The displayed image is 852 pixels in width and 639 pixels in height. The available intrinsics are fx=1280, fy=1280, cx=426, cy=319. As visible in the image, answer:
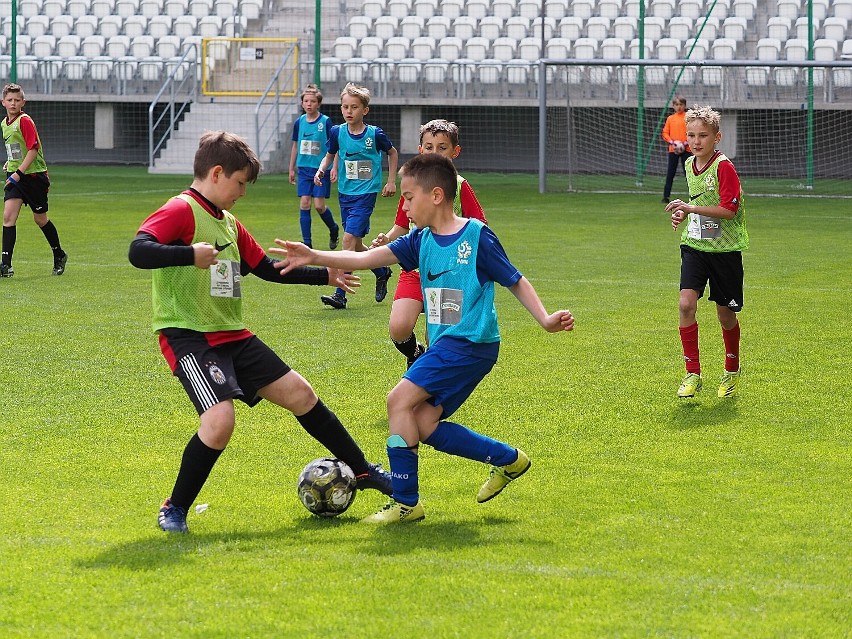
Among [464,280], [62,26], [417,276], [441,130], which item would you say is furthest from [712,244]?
[62,26]

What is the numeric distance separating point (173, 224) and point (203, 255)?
34cm

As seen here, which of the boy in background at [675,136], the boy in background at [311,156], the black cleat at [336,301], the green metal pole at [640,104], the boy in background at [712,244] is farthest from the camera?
the green metal pole at [640,104]

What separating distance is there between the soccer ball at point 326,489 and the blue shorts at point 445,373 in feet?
1.49

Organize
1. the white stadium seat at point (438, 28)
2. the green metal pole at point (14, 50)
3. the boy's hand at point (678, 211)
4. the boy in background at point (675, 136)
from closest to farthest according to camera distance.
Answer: the boy's hand at point (678, 211) → the boy in background at point (675, 136) → the green metal pole at point (14, 50) → the white stadium seat at point (438, 28)

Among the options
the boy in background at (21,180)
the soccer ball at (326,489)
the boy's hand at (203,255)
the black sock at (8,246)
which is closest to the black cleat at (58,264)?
the boy in background at (21,180)

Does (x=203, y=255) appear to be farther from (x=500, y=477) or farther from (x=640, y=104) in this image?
(x=640, y=104)

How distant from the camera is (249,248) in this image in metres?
4.93

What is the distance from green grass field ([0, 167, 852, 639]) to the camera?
3.74 meters

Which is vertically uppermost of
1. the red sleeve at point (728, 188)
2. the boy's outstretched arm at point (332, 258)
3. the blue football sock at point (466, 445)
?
the red sleeve at point (728, 188)

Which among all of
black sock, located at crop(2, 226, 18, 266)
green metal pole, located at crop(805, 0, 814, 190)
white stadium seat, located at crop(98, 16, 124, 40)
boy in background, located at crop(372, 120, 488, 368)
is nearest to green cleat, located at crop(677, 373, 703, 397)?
boy in background, located at crop(372, 120, 488, 368)

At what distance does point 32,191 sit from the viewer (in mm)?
12453

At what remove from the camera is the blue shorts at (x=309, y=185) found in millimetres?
14289

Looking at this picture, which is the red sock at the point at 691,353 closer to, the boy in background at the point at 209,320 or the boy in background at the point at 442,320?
the boy in background at the point at 442,320

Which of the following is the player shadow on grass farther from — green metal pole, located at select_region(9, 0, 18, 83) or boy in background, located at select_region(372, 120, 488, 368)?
green metal pole, located at select_region(9, 0, 18, 83)
